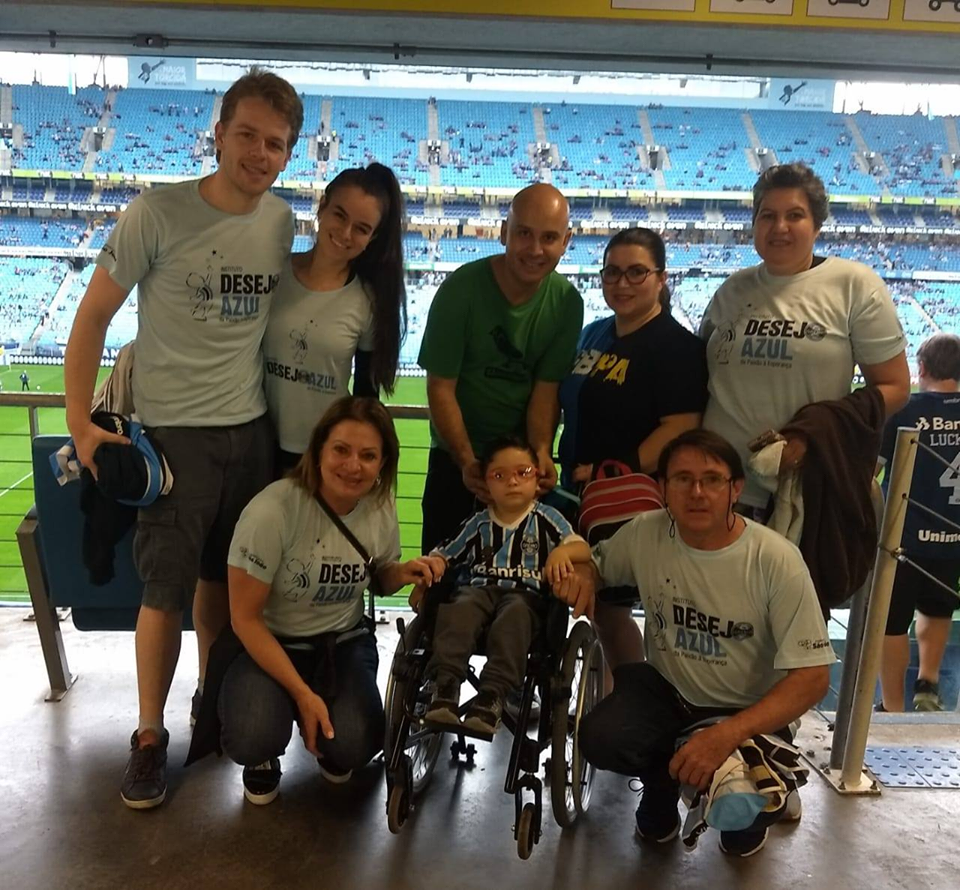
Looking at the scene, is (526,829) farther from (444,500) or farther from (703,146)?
(703,146)

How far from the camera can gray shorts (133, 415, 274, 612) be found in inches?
74.7

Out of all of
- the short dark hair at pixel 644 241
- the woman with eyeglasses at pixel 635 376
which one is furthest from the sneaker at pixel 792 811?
the short dark hair at pixel 644 241

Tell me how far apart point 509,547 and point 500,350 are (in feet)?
1.71

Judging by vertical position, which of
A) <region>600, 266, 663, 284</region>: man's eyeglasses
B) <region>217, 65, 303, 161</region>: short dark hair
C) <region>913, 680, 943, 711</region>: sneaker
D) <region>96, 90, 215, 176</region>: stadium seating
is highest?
<region>96, 90, 215, 176</region>: stadium seating

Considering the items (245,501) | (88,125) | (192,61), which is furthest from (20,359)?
(245,501)

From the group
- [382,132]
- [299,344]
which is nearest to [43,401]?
[299,344]

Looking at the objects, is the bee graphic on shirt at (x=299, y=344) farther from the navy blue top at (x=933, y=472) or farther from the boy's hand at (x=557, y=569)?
the navy blue top at (x=933, y=472)

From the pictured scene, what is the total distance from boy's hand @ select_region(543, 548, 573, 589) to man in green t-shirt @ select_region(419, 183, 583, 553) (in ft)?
0.88

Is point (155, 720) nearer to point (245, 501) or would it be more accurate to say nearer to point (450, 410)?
point (245, 501)

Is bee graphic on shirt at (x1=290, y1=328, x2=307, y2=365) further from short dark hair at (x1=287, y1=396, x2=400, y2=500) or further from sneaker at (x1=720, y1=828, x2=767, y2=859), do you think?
sneaker at (x1=720, y1=828, x2=767, y2=859)

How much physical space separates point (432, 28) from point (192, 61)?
108 cm

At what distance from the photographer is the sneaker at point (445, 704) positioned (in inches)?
63.6

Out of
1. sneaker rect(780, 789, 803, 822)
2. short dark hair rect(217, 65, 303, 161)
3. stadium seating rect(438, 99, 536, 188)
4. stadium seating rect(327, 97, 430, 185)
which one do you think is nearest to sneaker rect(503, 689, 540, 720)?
A: sneaker rect(780, 789, 803, 822)

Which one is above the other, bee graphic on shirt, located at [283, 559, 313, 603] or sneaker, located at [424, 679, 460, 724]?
bee graphic on shirt, located at [283, 559, 313, 603]
